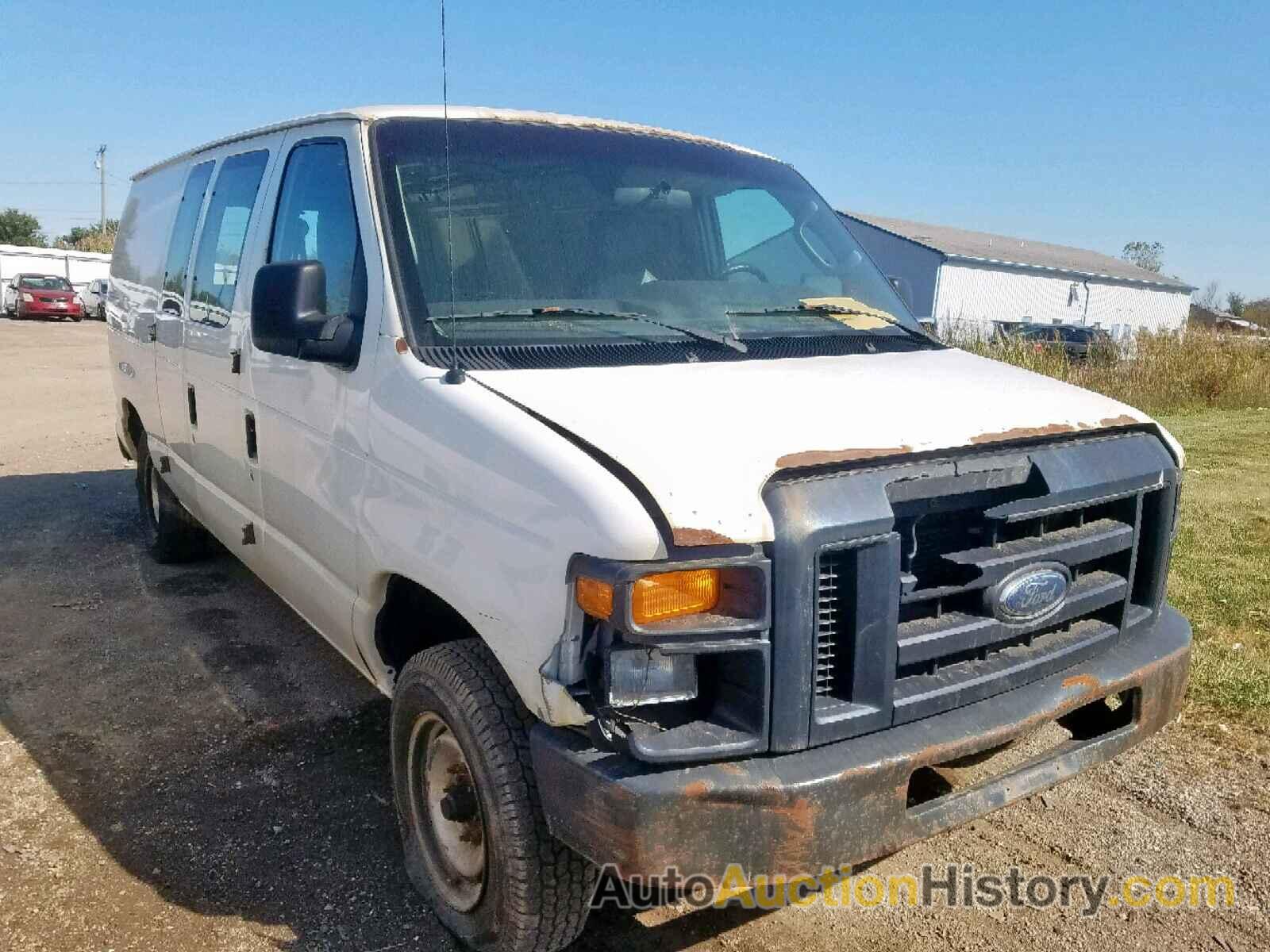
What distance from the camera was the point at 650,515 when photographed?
7.02 ft

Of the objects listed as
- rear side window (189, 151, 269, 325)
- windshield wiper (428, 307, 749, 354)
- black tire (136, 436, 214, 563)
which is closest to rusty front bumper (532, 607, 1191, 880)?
windshield wiper (428, 307, 749, 354)

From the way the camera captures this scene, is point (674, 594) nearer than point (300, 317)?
Yes

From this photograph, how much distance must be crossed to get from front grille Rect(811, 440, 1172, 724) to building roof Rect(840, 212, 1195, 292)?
41.0 m

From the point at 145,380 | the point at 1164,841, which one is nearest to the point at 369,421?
the point at 1164,841

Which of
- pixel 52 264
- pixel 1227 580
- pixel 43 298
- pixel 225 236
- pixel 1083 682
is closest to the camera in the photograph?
pixel 1083 682

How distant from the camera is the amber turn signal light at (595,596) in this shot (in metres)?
2.13

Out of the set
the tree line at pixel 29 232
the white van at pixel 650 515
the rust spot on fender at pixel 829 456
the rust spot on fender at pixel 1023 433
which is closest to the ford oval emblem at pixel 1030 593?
the white van at pixel 650 515

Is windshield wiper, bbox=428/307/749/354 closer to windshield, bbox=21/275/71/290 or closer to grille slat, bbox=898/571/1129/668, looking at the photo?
grille slat, bbox=898/571/1129/668

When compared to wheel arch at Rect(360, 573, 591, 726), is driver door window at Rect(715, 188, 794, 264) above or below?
above

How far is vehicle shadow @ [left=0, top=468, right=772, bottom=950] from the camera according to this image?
2.97 meters

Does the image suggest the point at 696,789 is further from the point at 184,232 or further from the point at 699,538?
the point at 184,232

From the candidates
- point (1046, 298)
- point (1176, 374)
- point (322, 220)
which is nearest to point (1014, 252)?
point (1046, 298)

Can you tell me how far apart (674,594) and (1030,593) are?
100 centimetres

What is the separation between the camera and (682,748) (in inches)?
85.1
